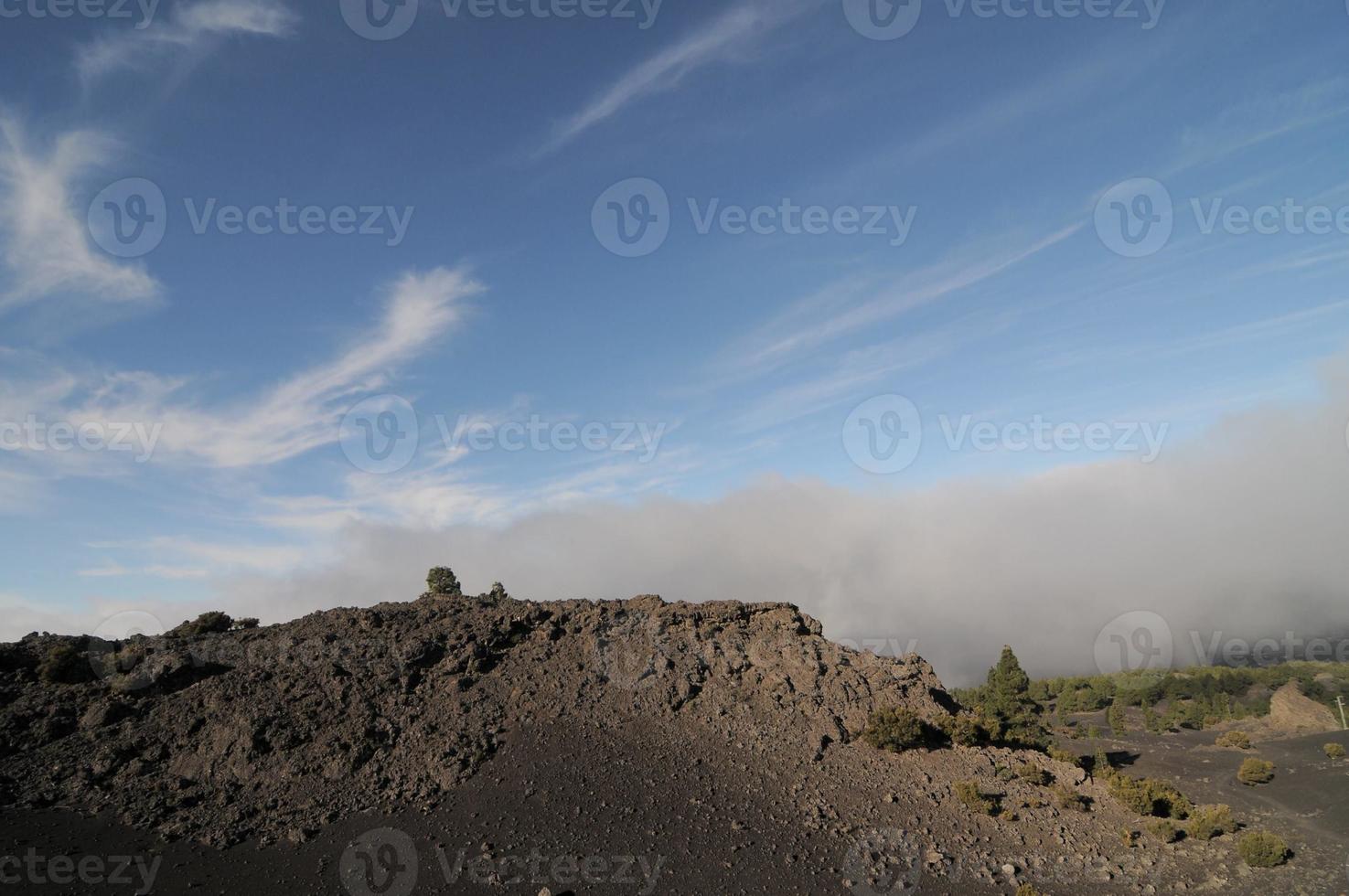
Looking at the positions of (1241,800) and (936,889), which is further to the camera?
(1241,800)

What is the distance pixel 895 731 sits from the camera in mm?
27906

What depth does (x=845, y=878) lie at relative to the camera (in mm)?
20703

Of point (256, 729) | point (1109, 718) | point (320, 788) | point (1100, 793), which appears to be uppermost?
point (256, 729)

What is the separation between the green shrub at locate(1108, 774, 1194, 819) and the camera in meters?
27.0

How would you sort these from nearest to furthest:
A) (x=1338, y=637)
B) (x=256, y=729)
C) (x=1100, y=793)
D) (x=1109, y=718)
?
(x=256, y=729), (x=1100, y=793), (x=1109, y=718), (x=1338, y=637)

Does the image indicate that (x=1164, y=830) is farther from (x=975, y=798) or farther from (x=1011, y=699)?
(x=1011, y=699)

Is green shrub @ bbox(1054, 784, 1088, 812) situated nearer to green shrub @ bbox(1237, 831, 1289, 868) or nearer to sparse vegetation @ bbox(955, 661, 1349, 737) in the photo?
green shrub @ bbox(1237, 831, 1289, 868)

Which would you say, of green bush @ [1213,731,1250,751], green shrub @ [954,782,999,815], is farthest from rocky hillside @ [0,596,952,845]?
green bush @ [1213,731,1250,751]

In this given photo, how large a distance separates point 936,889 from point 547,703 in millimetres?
15730

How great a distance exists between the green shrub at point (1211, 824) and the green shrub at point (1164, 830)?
0.57 meters

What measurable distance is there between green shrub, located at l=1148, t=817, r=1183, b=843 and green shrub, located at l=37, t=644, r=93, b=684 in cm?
4325

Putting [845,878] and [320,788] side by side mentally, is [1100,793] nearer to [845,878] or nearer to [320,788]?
[845,878]

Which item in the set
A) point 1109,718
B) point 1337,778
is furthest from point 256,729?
point 1109,718

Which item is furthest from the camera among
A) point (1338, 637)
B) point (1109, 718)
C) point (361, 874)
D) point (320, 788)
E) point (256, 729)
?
point (1338, 637)
